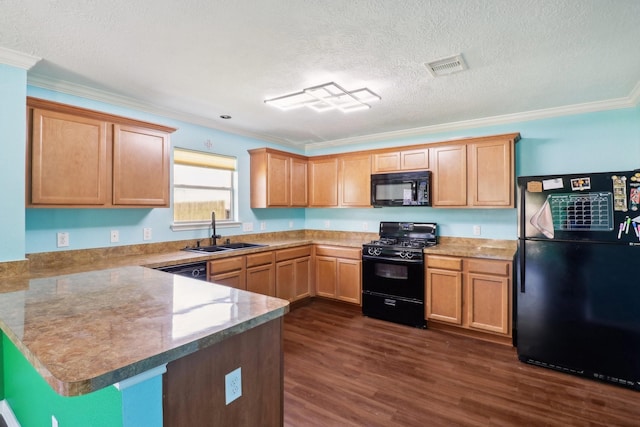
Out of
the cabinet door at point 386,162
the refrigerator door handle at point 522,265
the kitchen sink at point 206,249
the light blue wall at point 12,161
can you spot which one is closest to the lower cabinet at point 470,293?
the refrigerator door handle at point 522,265

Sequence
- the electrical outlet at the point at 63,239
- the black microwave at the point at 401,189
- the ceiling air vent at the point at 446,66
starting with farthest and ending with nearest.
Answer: the black microwave at the point at 401,189 → the electrical outlet at the point at 63,239 → the ceiling air vent at the point at 446,66

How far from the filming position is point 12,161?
2209 mm

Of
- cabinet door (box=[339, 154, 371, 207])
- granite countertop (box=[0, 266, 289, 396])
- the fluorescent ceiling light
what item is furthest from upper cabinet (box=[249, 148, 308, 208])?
granite countertop (box=[0, 266, 289, 396])

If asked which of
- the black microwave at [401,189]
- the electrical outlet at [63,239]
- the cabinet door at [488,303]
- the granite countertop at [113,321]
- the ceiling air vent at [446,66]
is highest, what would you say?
the ceiling air vent at [446,66]

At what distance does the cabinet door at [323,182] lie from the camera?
483 cm

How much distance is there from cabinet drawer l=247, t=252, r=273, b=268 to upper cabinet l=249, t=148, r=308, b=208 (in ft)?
2.63

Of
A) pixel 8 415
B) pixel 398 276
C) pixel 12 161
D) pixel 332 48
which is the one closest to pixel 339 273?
pixel 398 276

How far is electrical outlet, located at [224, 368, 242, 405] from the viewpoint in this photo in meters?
1.29

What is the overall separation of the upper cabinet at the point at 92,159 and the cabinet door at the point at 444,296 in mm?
3020

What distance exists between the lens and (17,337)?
A: 3.74 ft

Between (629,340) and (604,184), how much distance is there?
4.07 feet

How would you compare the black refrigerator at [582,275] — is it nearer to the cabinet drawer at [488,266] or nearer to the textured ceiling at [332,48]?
the cabinet drawer at [488,266]

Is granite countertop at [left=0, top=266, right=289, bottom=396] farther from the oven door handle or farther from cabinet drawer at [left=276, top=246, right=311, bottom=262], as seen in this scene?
the oven door handle

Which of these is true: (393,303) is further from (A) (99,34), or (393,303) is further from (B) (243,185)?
(A) (99,34)
